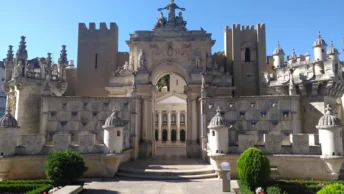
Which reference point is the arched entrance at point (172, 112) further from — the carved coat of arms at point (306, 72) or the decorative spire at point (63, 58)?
the carved coat of arms at point (306, 72)

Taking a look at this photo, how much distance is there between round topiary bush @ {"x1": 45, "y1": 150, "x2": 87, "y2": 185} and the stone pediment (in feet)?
124

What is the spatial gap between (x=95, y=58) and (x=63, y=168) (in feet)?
62.6

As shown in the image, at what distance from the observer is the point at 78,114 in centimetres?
2356

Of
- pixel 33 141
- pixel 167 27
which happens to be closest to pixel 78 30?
pixel 167 27

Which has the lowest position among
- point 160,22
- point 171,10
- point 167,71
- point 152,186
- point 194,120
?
point 152,186

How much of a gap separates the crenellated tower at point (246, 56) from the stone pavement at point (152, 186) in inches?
630

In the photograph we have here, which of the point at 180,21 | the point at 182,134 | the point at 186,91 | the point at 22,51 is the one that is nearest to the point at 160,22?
the point at 180,21

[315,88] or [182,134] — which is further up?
[315,88]

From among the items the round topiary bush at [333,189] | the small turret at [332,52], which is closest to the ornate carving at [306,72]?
the small turret at [332,52]

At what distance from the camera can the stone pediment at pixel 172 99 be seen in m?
52.2

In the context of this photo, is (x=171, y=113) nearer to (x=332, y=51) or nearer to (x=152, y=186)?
(x=332, y=51)

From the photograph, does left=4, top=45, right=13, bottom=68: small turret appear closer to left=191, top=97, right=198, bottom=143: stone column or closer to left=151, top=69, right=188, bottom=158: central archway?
left=191, top=97, right=198, bottom=143: stone column

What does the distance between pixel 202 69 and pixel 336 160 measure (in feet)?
45.1

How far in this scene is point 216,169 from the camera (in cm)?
1761
